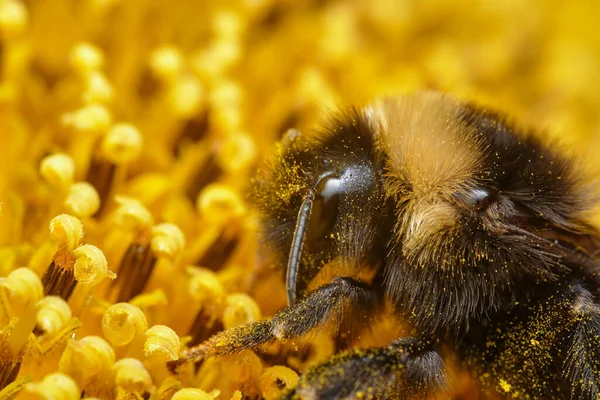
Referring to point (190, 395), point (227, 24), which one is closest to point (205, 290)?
point (190, 395)

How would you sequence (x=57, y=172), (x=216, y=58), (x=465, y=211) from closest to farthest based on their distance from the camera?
(x=465, y=211)
(x=57, y=172)
(x=216, y=58)

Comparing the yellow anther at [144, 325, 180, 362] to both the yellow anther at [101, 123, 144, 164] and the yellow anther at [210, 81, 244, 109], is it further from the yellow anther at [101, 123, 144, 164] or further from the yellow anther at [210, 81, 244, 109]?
the yellow anther at [210, 81, 244, 109]

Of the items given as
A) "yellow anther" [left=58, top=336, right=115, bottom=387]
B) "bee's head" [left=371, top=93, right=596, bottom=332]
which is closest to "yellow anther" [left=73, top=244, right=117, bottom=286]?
"yellow anther" [left=58, top=336, right=115, bottom=387]

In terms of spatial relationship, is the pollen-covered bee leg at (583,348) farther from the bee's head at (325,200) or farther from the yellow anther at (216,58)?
the yellow anther at (216,58)

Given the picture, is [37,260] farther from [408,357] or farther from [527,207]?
[527,207]

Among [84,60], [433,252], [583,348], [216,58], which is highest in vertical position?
[216,58]

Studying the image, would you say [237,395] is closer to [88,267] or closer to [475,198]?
[88,267]

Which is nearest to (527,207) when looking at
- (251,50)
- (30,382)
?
(30,382)
